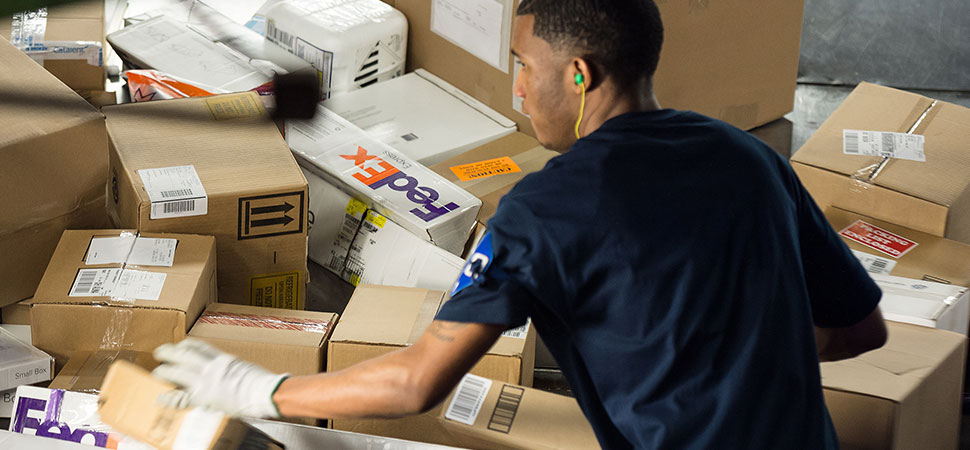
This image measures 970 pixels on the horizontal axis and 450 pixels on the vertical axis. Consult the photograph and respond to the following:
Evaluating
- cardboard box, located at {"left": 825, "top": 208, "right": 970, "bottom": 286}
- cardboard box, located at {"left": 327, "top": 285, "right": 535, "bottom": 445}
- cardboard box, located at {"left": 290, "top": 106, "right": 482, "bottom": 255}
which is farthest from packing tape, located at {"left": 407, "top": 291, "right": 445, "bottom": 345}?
cardboard box, located at {"left": 825, "top": 208, "right": 970, "bottom": 286}

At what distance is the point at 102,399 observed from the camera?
134 cm

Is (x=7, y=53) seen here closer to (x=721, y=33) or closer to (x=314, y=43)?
(x=314, y=43)

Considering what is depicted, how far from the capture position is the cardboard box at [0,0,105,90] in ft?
9.93

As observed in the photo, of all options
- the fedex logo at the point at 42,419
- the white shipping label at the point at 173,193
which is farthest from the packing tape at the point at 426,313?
the fedex logo at the point at 42,419

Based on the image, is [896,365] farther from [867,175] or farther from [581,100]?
[581,100]

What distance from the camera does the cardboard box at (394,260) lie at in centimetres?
242

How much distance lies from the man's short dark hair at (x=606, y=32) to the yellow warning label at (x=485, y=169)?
4.85 feet

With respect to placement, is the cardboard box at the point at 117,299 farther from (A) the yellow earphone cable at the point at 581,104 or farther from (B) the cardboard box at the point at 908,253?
(B) the cardboard box at the point at 908,253

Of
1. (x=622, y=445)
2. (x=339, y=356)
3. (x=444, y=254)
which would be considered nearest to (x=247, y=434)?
(x=339, y=356)

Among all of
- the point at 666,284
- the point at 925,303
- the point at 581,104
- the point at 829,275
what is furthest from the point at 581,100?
the point at 925,303

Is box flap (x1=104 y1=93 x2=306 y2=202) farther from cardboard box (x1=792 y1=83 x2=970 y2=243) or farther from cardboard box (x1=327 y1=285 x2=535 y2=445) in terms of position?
cardboard box (x1=792 y1=83 x2=970 y2=243)

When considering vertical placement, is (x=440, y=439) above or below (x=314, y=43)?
below

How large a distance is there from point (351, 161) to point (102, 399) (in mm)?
1378

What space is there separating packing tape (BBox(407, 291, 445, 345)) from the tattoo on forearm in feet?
2.63
